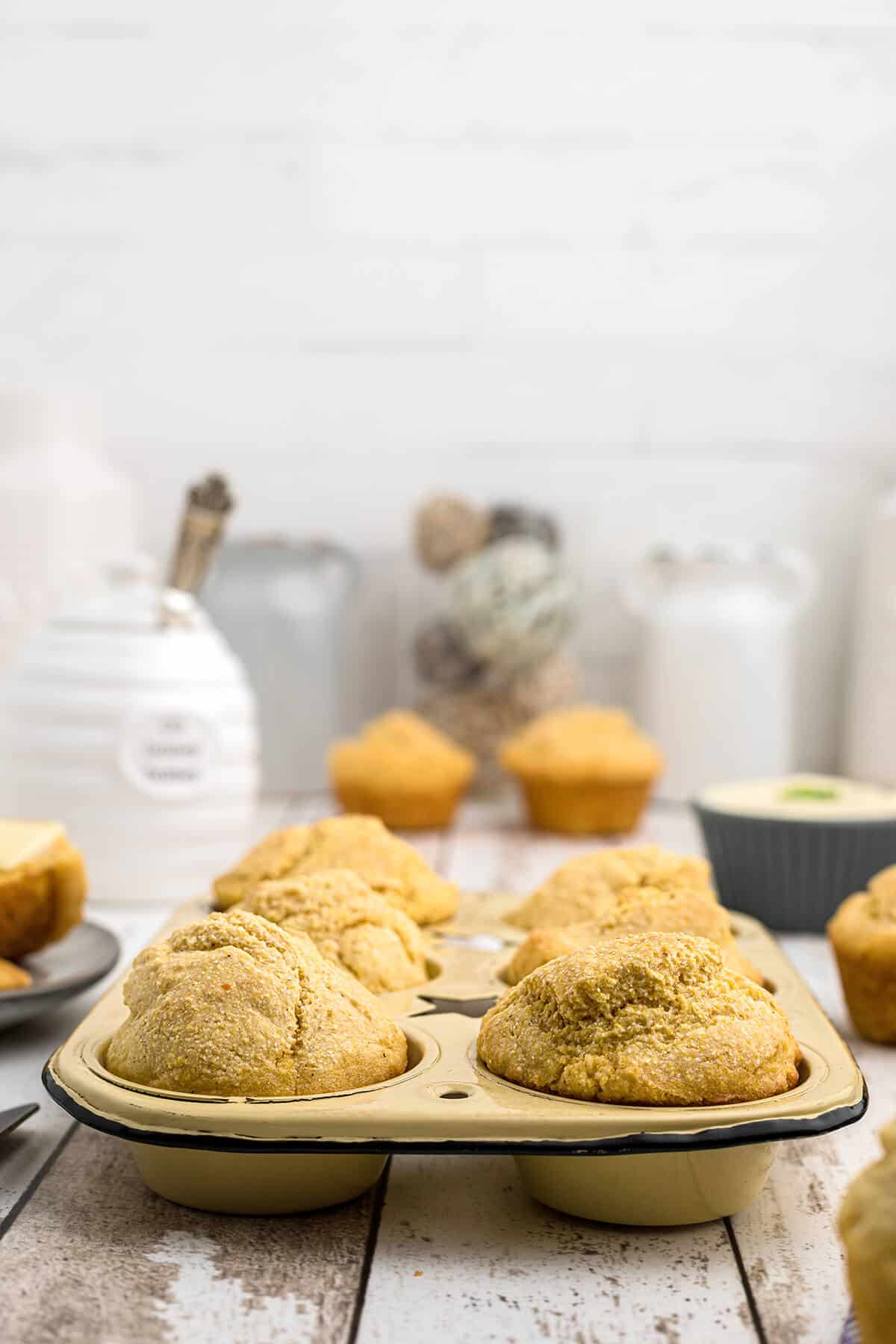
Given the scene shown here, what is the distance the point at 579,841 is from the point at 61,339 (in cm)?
126

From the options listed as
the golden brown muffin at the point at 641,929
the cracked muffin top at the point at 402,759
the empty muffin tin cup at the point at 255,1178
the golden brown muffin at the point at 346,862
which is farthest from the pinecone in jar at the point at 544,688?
the empty muffin tin cup at the point at 255,1178

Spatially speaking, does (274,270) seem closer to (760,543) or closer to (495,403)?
(495,403)

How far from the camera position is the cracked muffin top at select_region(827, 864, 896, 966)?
103 centimetres

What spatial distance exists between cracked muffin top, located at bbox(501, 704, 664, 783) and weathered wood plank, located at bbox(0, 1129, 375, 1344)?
1198mm

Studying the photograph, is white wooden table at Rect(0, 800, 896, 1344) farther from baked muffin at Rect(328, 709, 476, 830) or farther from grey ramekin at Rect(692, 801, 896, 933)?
baked muffin at Rect(328, 709, 476, 830)

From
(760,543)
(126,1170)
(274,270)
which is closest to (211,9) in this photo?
(274,270)

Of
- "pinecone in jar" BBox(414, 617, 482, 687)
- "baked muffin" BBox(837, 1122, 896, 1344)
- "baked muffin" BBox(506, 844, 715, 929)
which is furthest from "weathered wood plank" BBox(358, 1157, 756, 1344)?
"pinecone in jar" BBox(414, 617, 482, 687)

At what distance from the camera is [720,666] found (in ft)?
7.17

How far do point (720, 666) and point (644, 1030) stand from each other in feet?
4.99

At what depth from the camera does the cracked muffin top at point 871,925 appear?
1026 mm

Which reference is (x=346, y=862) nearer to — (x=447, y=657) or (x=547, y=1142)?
(x=547, y=1142)

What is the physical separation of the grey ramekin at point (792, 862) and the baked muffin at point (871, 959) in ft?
0.82

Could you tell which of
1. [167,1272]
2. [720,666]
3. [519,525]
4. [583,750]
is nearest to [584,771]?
[583,750]

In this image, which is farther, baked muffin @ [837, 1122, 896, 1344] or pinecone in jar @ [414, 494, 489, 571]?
pinecone in jar @ [414, 494, 489, 571]
